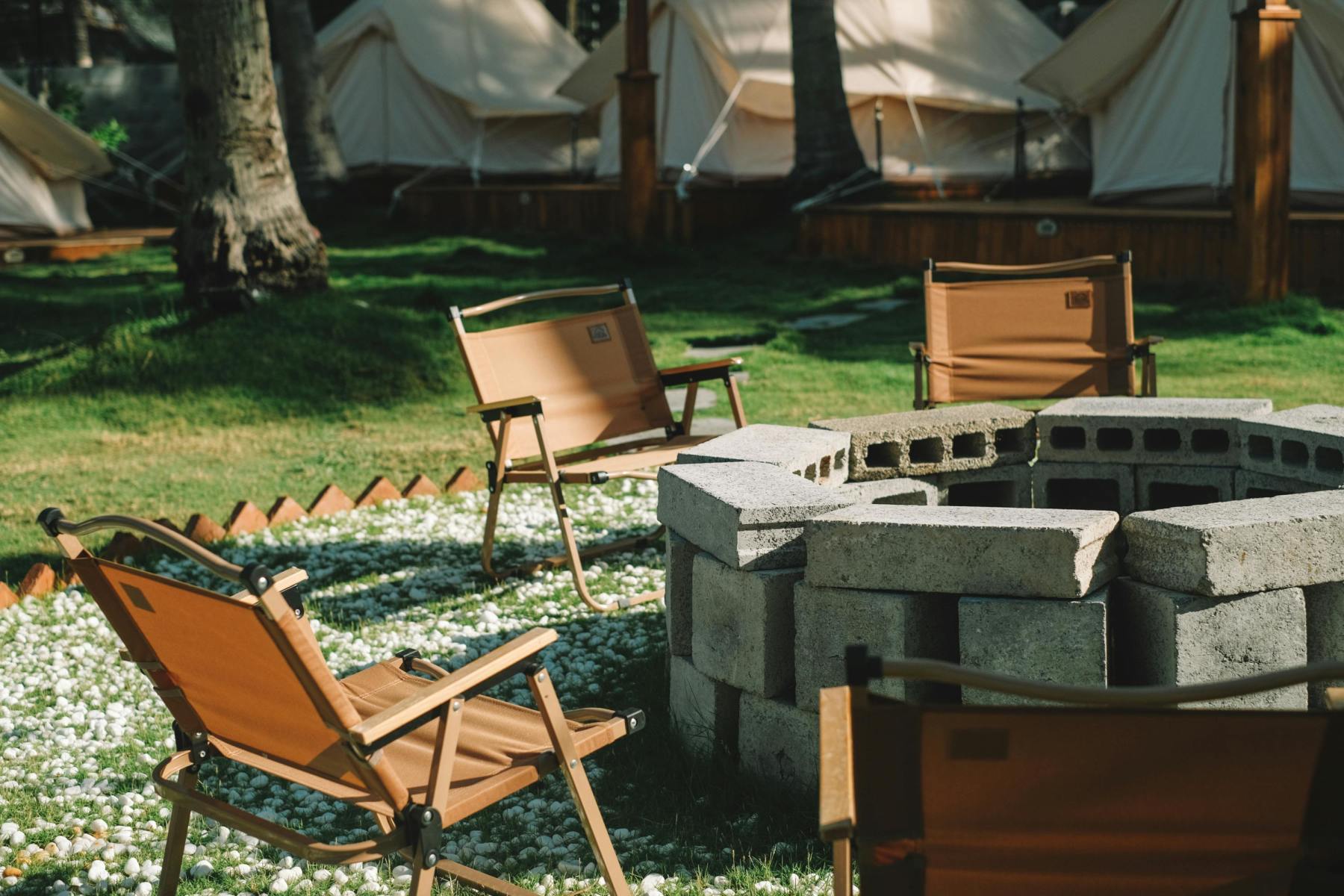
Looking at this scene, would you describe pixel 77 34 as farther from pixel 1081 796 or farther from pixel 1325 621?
pixel 1081 796

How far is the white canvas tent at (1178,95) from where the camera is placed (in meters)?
11.4

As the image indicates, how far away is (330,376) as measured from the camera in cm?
855

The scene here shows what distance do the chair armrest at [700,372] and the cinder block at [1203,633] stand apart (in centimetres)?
261

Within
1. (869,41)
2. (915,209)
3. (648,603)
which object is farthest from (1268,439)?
(869,41)

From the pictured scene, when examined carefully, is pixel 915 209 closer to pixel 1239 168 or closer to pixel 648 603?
pixel 1239 168

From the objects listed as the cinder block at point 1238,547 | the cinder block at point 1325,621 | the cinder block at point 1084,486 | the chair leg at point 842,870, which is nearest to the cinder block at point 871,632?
the cinder block at point 1238,547

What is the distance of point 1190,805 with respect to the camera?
1.83 meters

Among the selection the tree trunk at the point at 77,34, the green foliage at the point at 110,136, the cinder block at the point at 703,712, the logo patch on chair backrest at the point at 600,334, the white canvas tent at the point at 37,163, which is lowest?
the cinder block at the point at 703,712

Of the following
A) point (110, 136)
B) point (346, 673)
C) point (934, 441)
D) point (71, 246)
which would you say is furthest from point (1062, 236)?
point (110, 136)

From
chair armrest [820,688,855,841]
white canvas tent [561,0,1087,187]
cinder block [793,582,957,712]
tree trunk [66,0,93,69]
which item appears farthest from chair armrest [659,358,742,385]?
tree trunk [66,0,93,69]

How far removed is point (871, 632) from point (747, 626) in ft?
1.07

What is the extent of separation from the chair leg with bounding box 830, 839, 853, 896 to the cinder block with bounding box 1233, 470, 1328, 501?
2.45m

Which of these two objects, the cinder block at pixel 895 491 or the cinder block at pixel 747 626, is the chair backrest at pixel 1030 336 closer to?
the cinder block at pixel 895 491

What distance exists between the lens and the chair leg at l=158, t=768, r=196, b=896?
9.25 ft
